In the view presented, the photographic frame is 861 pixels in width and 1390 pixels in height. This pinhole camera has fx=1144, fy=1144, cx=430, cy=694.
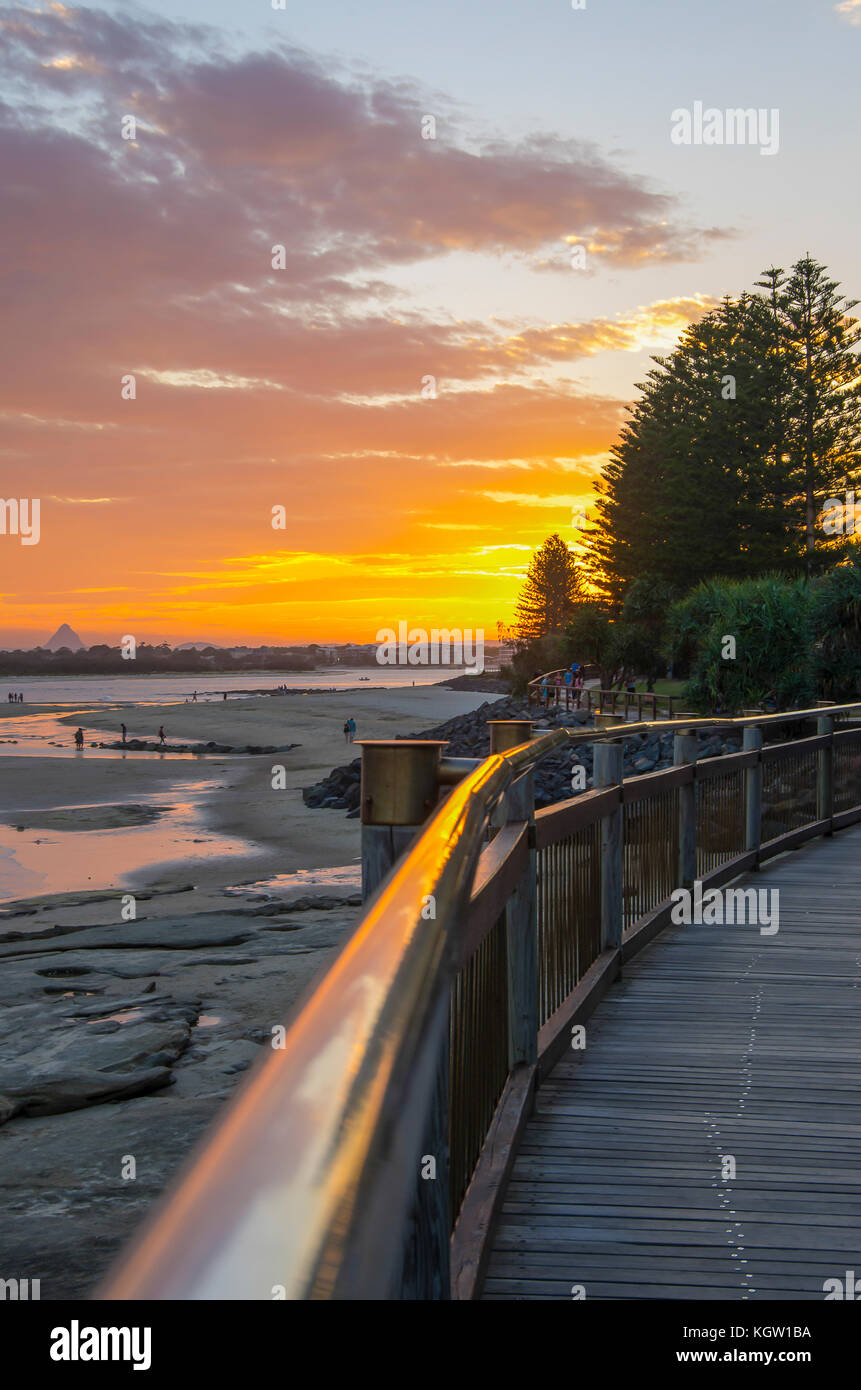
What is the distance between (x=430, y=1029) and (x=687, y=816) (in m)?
7.36

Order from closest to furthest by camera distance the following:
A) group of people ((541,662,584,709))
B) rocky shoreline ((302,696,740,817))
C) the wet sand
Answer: the wet sand, rocky shoreline ((302,696,740,817)), group of people ((541,662,584,709))

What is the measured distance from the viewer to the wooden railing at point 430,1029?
0.69 metres

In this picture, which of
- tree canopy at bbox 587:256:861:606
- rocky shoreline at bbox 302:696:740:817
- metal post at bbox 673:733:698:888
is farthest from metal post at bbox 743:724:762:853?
tree canopy at bbox 587:256:861:606

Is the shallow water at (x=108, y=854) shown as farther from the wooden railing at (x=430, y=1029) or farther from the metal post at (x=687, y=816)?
the wooden railing at (x=430, y=1029)

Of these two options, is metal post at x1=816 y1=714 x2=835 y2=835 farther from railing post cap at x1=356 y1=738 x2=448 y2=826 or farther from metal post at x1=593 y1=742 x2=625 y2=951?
railing post cap at x1=356 y1=738 x2=448 y2=826

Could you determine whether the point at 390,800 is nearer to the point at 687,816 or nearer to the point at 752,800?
the point at 687,816

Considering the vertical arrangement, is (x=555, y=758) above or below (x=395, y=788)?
below

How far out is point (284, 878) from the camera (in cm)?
2342

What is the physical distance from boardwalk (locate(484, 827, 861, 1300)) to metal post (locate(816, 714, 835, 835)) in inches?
238

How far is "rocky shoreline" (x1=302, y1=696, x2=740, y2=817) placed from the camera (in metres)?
31.0

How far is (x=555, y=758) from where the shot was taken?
114 feet

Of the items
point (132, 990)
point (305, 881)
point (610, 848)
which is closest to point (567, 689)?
point (305, 881)

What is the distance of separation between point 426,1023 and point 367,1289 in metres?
0.41

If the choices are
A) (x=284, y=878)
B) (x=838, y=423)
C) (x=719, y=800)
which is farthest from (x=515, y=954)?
(x=838, y=423)
